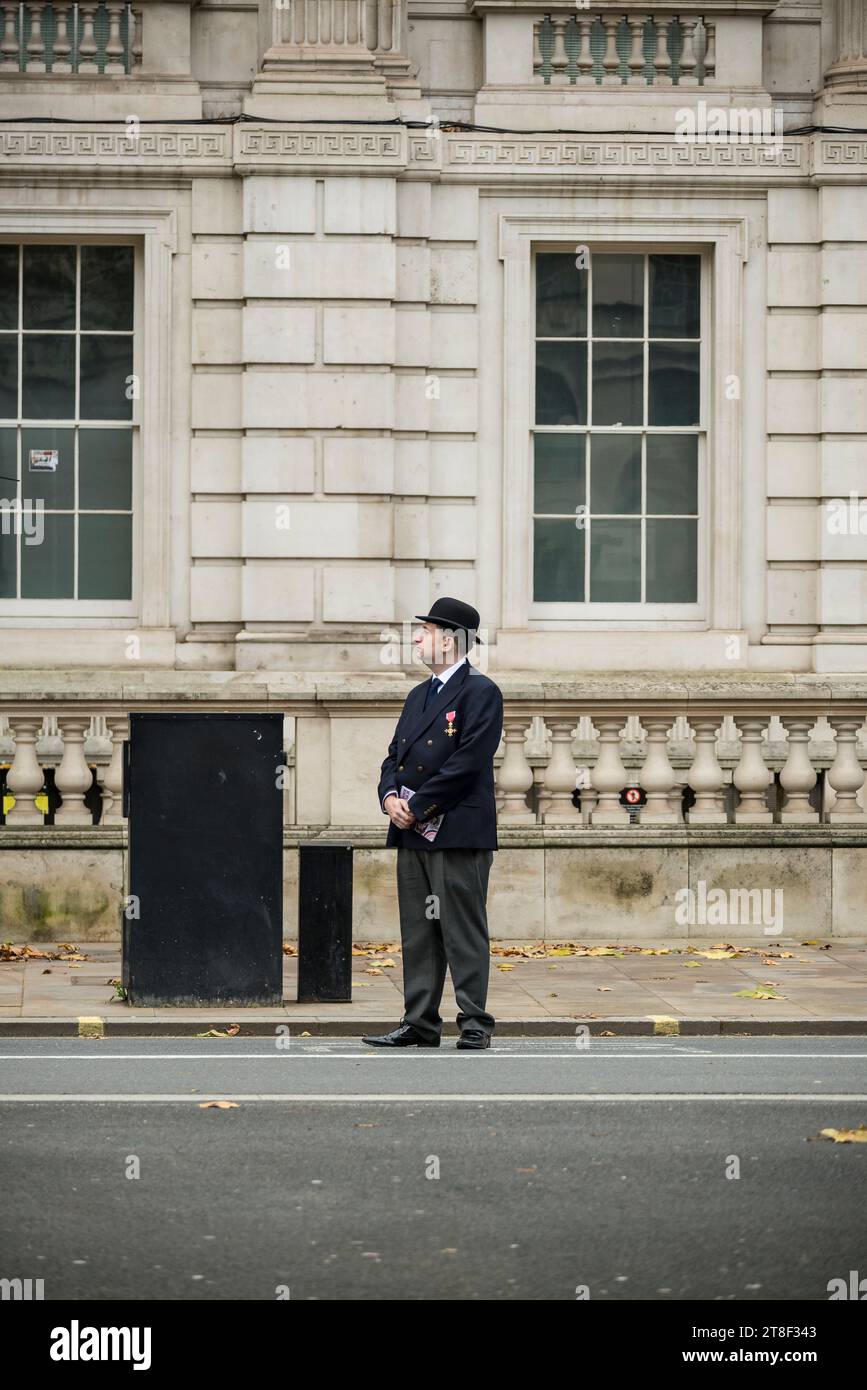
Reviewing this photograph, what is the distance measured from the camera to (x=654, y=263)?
17.3m

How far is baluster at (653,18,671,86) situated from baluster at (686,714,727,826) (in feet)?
16.3

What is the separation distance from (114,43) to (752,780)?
7068mm

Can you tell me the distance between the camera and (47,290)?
55.7 feet

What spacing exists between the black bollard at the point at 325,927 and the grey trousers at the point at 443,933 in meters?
1.45

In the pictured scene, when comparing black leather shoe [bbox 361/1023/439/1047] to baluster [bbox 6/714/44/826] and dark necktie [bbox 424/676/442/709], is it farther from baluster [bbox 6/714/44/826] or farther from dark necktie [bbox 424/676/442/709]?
baluster [bbox 6/714/44/826]

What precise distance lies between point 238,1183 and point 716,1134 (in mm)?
1833

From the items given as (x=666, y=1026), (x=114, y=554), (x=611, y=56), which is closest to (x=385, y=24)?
(x=611, y=56)

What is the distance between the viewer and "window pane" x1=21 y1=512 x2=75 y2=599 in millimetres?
16984

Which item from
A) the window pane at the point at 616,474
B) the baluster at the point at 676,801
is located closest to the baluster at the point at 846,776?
the baluster at the point at 676,801

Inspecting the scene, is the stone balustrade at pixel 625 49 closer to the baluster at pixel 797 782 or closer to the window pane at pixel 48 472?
the window pane at pixel 48 472

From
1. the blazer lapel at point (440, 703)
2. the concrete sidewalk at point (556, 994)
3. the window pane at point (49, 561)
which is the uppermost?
the window pane at point (49, 561)

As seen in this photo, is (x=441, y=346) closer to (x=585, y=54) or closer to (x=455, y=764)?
(x=585, y=54)

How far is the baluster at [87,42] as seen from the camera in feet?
54.6

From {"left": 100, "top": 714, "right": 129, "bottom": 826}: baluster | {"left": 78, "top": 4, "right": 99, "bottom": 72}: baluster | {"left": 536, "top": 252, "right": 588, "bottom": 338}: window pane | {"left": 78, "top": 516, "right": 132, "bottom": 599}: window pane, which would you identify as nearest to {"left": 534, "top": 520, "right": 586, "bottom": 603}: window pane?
{"left": 536, "top": 252, "right": 588, "bottom": 338}: window pane
